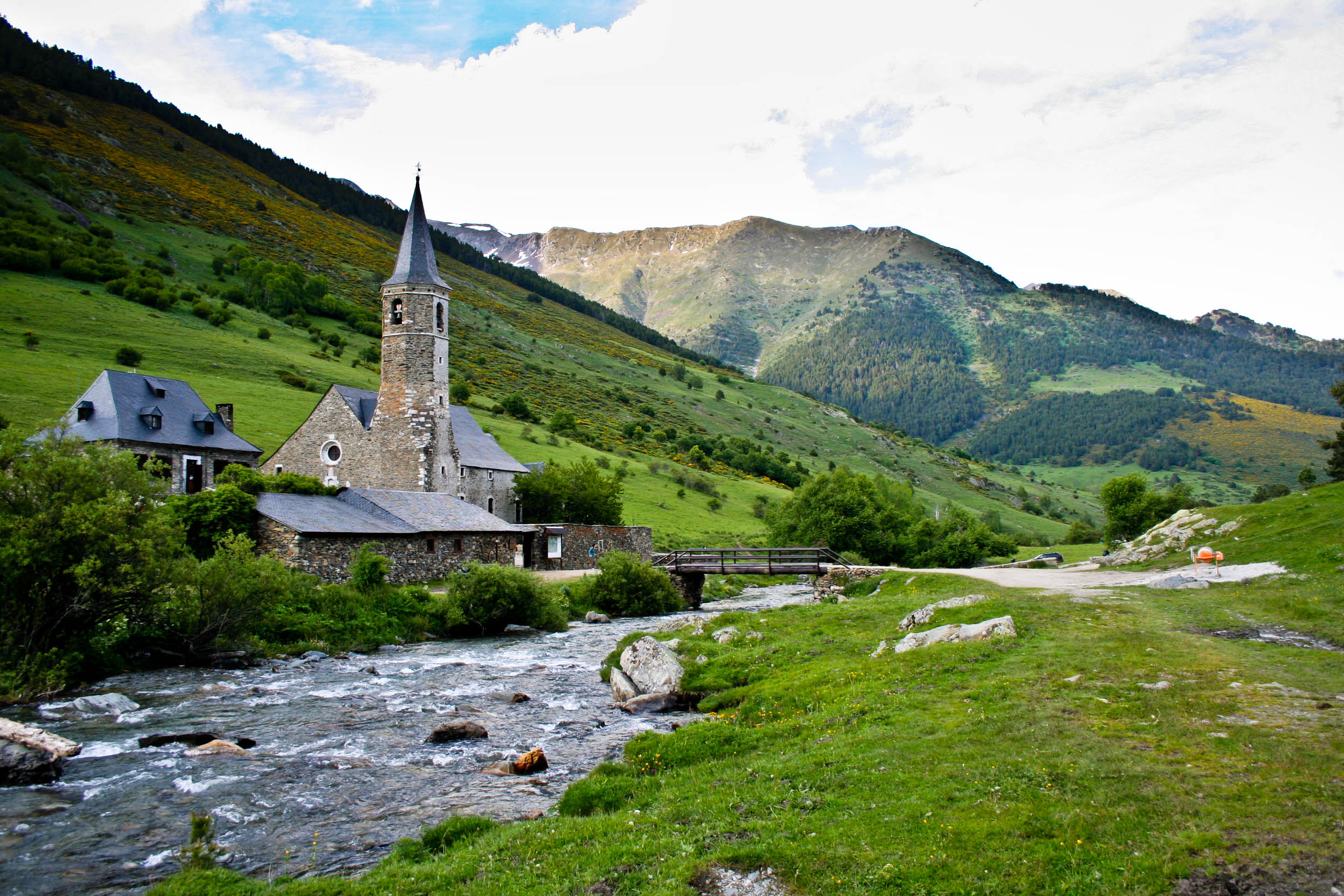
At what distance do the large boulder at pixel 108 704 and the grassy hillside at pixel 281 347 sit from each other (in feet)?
128

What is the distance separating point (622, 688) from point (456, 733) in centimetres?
508

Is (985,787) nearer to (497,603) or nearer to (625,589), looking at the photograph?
(497,603)

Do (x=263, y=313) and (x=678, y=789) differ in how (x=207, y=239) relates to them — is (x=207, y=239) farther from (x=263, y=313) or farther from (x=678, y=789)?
(x=678, y=789)

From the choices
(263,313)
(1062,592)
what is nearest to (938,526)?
A: (1062,592)

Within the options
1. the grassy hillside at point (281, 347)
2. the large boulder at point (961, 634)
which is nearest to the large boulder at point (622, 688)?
the large boulder at point (961, 634)

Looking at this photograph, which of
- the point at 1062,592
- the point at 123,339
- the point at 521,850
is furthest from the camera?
the point at 123,339

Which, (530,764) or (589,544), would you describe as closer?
(530,764)

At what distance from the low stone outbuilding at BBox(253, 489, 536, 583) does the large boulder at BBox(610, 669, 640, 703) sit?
19280mm

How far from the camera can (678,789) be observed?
1252 cm

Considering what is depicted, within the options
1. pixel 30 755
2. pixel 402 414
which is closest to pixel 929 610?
pixel 30 755

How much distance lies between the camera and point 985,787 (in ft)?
32.9

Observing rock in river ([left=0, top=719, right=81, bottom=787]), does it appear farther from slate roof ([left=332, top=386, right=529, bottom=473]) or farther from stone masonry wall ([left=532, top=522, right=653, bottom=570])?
slate roof ([left=332, top=386, right=529, bottom=473])

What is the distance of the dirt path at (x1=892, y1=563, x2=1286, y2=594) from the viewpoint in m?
24.1

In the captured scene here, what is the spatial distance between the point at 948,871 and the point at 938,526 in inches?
2788
